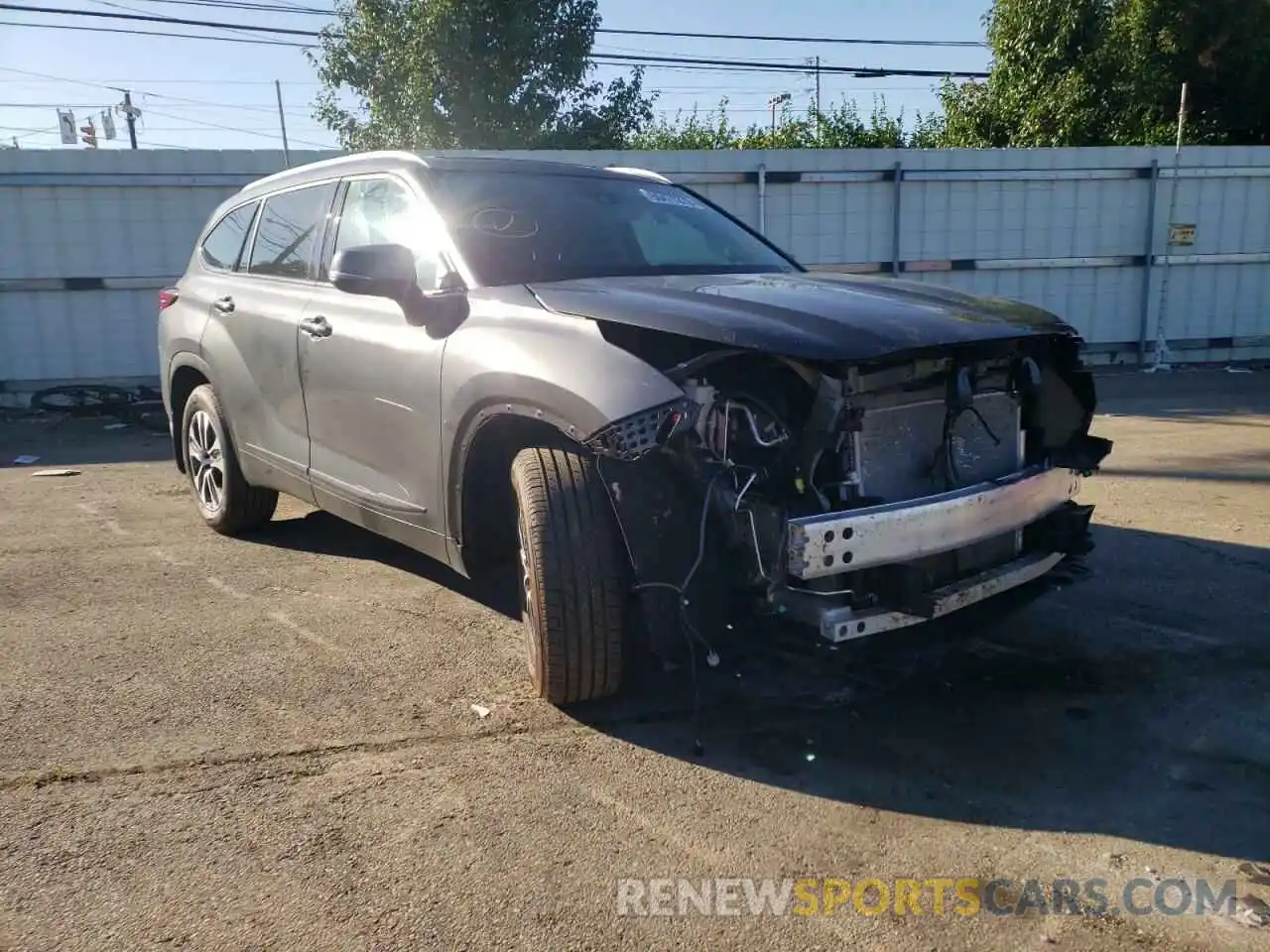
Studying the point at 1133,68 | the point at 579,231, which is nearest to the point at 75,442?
the point at 579,231

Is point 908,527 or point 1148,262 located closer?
point 908,527

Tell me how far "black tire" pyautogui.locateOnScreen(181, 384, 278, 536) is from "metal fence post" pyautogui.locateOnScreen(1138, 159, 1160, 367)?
10618 mm

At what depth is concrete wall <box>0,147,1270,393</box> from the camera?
1041cm

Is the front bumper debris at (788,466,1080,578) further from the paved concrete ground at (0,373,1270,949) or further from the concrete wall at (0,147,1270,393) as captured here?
the concrete wall at (0,147,1270,393)

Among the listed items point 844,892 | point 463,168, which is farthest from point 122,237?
point 844,892

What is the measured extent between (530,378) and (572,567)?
0.59 meters

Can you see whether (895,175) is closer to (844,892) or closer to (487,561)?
(487,561)

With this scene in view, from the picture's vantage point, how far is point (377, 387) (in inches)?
153

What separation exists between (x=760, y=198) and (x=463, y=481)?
8615 millimetres

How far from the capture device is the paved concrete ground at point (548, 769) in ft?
7.67

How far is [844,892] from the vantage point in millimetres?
2414

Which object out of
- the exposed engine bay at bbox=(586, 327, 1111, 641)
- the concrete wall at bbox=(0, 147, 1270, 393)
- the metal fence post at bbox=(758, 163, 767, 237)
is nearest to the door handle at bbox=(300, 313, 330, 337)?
the exposed engine bay at bbox=(586, 327, 1111, 641)

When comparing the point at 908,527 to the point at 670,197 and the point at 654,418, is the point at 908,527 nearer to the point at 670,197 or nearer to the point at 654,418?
the point at 654,418

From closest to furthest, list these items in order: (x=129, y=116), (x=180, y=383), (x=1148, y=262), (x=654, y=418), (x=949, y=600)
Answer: (x=654, y=418) < (x=949, y=600) < (x=180, y=383) < (x=1148, y=262) < (x=129, y=116)
